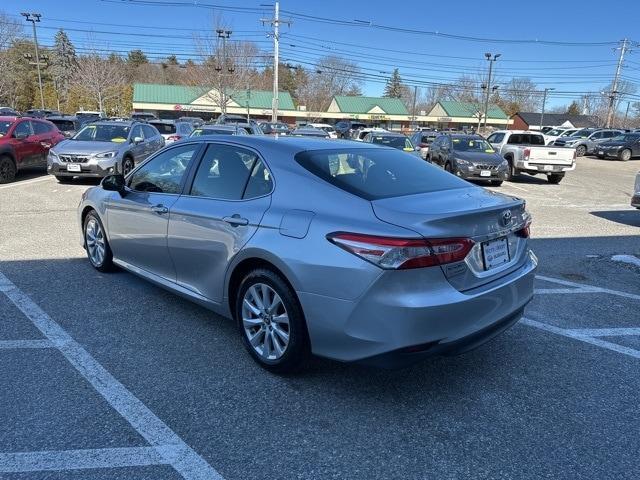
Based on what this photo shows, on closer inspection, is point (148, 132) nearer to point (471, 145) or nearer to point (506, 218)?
point (471, 145)

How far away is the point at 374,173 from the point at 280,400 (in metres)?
1.73

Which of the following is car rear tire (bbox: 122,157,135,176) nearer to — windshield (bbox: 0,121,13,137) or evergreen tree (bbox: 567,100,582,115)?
windshield (bbox: 0,121,13,137)

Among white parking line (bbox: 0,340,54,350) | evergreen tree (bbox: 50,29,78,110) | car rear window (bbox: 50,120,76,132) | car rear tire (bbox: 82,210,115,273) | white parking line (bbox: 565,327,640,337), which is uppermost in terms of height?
evergreen tree (bbox: 50,29,78,110)

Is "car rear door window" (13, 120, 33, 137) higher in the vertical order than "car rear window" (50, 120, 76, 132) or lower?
higher

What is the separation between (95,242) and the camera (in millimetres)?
5777

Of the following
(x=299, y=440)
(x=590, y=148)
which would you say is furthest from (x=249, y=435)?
(x=590, y=148)

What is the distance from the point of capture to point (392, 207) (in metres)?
3.13

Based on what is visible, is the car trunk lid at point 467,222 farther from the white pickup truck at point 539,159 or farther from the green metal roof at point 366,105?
the green metal roof at point 366,105

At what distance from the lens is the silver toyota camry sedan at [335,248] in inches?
114

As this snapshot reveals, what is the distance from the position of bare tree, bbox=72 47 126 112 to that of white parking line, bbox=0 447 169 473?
196 feet

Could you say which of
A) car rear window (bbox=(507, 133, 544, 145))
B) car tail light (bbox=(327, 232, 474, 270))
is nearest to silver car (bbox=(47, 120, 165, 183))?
car tail light (bbox=(327, 232, 474, 270))

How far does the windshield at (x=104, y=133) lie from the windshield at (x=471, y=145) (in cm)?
992

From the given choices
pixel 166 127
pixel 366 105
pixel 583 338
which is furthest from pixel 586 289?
pixel 366 105

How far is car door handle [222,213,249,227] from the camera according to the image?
11.8 ft
